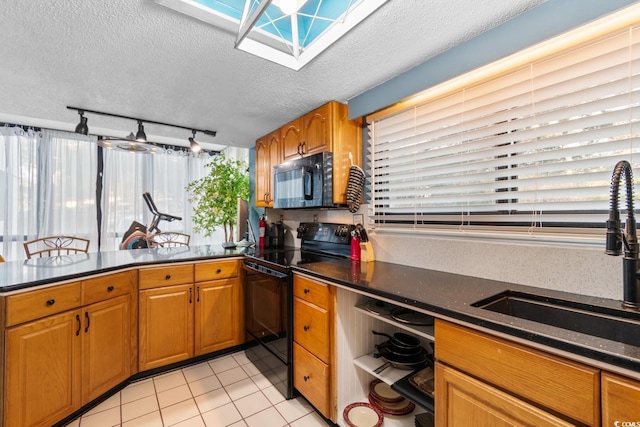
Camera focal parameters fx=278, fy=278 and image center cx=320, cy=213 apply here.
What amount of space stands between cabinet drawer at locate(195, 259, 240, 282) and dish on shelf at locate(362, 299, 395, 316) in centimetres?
132

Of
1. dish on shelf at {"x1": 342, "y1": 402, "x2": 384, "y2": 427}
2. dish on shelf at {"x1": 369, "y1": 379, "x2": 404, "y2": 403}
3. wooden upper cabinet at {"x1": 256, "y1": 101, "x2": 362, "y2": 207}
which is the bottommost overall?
dish on shelf at {"x1": 342, "y1": 402, "x2": 384, "y2": 427}

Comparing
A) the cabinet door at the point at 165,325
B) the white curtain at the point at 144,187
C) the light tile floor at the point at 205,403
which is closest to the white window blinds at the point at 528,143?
the light tile floor at the point at 205,403

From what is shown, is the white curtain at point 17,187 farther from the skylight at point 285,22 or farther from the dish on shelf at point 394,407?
the dish on shelf at point 394,407

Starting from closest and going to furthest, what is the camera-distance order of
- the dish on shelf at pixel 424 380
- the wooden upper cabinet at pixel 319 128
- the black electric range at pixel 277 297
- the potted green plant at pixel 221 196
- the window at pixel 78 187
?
1. the dish on shelf at pixel 424 380
2. the black electric range at pixel 277 297
3. the wooden upper cabinet at pixel 319 128
4. the potted green plant at pixel 221 196
5. the window at pixel 78 187

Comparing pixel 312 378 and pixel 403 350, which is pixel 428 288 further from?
pixel 312 378

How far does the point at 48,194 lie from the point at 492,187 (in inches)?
187

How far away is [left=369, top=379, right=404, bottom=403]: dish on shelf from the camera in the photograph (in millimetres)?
1655

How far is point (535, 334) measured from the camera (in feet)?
2.64

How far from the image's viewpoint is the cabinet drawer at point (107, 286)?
1765mm

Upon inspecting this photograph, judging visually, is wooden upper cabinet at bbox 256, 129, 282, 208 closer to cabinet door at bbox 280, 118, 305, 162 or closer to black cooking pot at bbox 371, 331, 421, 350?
cabinet door at bbox 280, 118, 305, 162

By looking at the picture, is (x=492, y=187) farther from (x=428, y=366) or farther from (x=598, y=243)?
(x=428, y=366)

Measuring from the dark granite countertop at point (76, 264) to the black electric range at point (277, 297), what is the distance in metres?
0.42

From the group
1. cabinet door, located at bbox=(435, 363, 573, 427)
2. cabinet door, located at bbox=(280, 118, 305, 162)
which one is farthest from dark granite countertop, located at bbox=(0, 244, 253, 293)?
Answer: cabinet door, located at bbox=(435, 363, 573, 427)

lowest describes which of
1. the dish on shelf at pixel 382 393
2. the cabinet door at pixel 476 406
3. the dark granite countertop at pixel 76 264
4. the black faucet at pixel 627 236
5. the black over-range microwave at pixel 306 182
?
the dish on shelf at pixel 382 393
